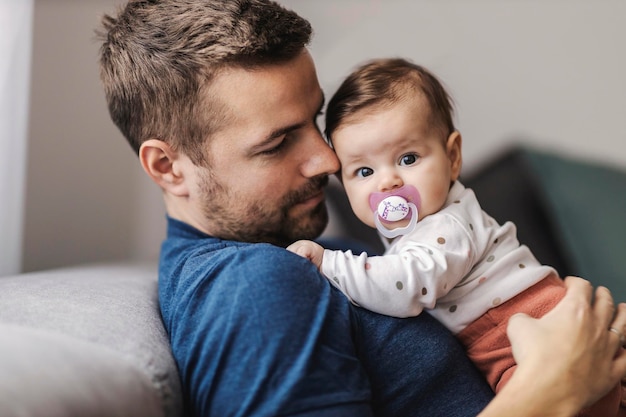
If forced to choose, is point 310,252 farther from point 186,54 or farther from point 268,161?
point 186,54

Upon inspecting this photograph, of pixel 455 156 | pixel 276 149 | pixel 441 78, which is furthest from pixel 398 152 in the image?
pixel 441 78

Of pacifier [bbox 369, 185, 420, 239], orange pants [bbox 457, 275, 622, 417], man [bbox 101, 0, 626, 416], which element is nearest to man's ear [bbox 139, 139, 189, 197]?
man [bbox 101, 0, 626, 416]

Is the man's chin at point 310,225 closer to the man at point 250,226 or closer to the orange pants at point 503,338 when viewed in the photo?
the man at point 250,226

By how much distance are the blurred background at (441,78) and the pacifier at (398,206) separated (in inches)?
43.5

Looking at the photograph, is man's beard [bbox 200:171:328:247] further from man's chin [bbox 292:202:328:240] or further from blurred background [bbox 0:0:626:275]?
blurred background [bbox 0:0:626:275]

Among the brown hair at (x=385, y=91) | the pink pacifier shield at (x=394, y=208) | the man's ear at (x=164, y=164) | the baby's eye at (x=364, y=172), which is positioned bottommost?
the man's ear at (x=164, y=164)

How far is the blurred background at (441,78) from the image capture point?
201cm

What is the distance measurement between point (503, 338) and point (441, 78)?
5.89 feet

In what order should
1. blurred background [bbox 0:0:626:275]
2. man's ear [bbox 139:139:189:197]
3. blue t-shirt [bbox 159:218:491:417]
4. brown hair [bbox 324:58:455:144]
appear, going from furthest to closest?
blurred background [bbox 0:0:626:275] < man's ear [bbox 139:139:189:197] < brown hair [bbox 324:58:455:144] < blue t-shirt [bbox 159:218:491:417]

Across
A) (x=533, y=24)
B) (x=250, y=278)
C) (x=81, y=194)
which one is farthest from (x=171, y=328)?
(x=533, y=24)

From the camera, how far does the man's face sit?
121cm

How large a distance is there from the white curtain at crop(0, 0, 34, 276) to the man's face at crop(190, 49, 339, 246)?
0.53m

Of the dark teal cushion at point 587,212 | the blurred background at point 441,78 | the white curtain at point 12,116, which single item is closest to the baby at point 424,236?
the white curtain at point 12,116

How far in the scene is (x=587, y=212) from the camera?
237 centimetres
